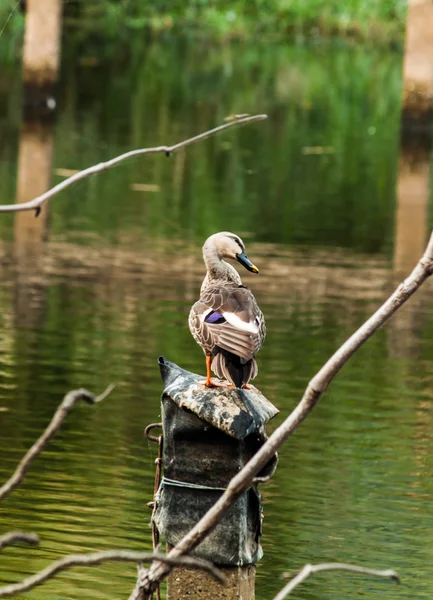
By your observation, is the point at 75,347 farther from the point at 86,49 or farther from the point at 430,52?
the point at 86,49

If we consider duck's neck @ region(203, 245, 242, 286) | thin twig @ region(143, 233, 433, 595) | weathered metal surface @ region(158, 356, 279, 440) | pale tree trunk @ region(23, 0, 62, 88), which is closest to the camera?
thin twig @ region(143, 233, 433, 595)

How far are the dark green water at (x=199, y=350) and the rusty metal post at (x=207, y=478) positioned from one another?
2.53 feet

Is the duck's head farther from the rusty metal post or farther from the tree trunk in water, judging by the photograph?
the tree trunk in water

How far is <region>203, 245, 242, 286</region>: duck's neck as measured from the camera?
488cm

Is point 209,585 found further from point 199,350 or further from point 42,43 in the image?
point 42,43

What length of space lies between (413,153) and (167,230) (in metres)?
8.12

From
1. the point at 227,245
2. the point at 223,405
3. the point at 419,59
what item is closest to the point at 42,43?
the point at 419,59

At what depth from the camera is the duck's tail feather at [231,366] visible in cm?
450

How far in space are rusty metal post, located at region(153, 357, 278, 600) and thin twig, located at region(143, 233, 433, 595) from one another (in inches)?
66.8

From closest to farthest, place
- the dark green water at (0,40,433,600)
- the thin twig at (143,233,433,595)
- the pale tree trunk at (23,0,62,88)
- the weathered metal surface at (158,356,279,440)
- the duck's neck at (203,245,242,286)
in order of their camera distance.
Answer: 1. the thin twig at (143,233,433,595)
2. the weathered metal surface at (158,356,279,440)
3. the duck's neck at (203,245,242,286)
4. the dark green water at (0,40,433,600)
5. the pale tree trunk at (23,0,62,88)

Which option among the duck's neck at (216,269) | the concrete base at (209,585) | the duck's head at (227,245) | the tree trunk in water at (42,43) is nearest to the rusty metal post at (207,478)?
the concrete base at (209,585)

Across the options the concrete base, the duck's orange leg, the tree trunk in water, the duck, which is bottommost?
the concrete base

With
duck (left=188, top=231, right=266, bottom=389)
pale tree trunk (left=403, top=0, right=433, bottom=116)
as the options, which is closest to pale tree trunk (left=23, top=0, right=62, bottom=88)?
pale tree trunk (left=403, top=0, right=433, bottom=116)

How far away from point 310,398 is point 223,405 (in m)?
1.78
